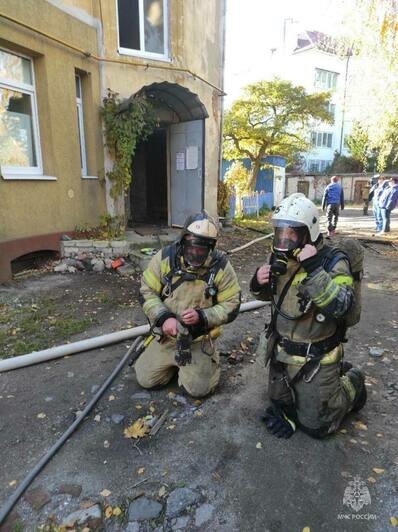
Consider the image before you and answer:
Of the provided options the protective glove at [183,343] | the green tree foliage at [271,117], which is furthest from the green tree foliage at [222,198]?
the protective glove at [183,343]

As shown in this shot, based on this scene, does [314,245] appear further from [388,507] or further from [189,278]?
[388,507]

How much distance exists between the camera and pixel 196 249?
3.04 meters

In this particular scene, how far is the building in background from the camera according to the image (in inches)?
1385

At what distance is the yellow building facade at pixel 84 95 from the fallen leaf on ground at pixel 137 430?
466 centimetres

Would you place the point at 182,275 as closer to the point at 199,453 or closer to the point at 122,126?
the point at 199,453

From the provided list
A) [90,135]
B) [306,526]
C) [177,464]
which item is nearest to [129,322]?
[177,464]

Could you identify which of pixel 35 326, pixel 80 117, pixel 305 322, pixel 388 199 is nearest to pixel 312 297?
pixel 305 322

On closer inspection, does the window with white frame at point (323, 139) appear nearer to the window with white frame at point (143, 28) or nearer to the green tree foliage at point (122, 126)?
the window with white frame at point (143, 28)

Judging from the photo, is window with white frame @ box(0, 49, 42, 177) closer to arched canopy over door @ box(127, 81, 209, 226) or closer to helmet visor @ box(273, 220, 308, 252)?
arched canopy over door @ box(127, 81, 209, 226)

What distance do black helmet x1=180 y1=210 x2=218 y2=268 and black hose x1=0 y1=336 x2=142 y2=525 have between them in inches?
53.9

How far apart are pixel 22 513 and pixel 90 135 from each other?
727cm

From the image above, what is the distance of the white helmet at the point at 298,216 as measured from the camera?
2.53m

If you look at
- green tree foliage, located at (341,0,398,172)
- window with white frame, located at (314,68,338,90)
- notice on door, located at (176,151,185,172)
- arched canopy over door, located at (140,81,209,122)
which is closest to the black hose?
arched canopy over door, located at (140,81,209,122)

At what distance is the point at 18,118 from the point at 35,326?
4.31 metres
